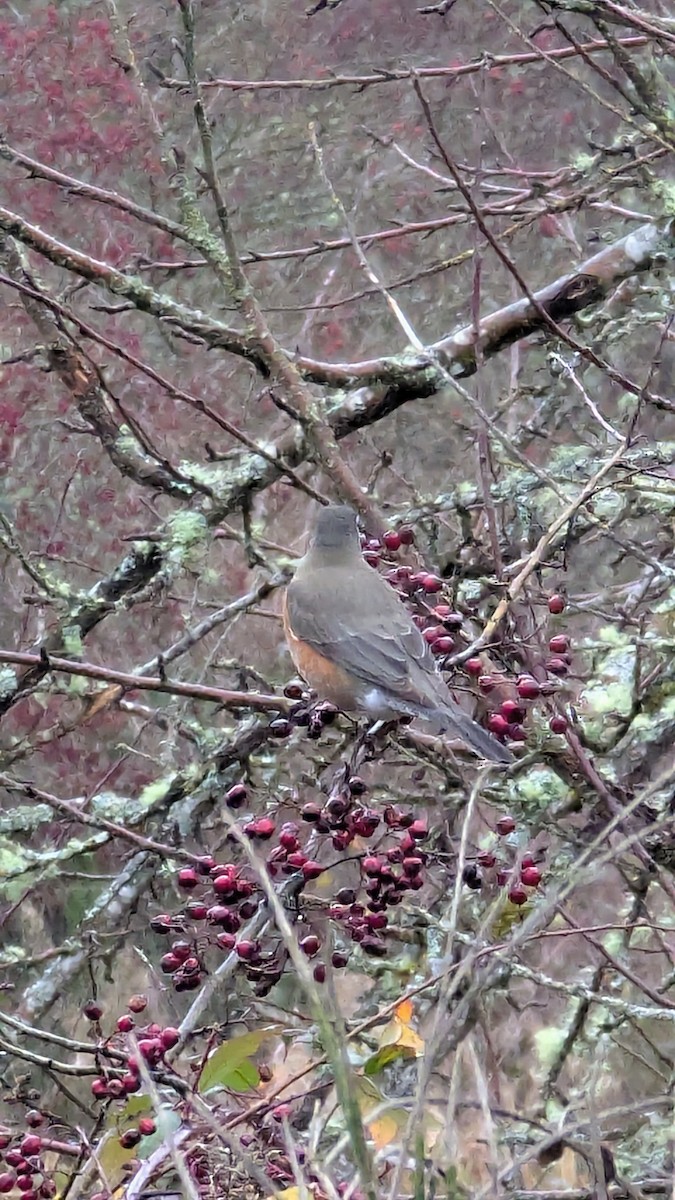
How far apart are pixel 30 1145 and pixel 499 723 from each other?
2.92 ft

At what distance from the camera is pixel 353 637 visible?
2.91 metres

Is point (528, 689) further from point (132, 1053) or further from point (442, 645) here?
point (132, 1053)

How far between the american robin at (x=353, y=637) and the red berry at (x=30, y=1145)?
890 millimetres

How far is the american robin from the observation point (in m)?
2.44

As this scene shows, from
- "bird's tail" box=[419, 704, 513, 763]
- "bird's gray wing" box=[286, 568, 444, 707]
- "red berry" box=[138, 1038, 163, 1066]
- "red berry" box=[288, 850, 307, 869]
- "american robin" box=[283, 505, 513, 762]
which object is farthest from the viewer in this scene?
"bird's gray wing" box=[286, 568, 444, 707]

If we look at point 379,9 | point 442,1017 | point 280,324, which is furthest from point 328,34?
point 442,1017

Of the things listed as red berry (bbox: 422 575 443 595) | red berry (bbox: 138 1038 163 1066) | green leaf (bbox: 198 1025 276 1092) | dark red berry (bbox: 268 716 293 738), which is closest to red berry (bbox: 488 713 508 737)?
red berry (bbox: 422 575 443 595)

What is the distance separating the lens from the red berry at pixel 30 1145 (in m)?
1.77

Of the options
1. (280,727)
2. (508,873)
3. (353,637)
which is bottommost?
(508,873)

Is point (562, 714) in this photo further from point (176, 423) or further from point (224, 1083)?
point (176, 423)

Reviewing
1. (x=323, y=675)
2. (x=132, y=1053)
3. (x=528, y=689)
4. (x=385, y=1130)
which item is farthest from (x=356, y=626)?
(x=132, y=1053)

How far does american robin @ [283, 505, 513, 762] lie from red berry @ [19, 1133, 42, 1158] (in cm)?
89

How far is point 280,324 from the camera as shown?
6.81 meters

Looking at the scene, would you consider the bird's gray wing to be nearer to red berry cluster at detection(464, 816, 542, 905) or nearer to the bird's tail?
the bird's tail
